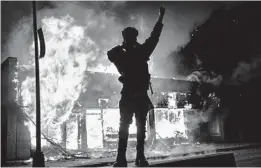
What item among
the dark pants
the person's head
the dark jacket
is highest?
the person's head

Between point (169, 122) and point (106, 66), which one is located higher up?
point (106, 66)

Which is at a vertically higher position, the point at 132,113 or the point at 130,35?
the point at 130,35

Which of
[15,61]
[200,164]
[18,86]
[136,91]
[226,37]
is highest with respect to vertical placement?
[226,37]

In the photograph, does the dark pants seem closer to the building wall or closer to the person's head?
the person's head

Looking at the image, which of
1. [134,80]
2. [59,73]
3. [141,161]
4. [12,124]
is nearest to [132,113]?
[134,80]

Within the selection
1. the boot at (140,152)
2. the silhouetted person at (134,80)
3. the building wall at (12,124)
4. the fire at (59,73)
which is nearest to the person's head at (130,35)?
the silhouetted person at (134,80)

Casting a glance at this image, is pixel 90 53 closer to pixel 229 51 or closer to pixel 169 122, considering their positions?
pixel 169 122

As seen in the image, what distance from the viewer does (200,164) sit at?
443 cm

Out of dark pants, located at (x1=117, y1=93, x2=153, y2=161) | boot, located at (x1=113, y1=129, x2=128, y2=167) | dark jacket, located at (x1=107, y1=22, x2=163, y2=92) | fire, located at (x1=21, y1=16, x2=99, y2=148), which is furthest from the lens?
fire, located at (x1=21, y1=16, x2=99, y2=148)

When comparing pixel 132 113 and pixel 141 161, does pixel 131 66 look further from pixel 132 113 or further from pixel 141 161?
pixel 141 161

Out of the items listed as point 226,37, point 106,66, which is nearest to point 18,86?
point 106,66

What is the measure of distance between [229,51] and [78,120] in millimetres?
14676

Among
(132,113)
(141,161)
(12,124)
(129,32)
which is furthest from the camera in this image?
(12,124)

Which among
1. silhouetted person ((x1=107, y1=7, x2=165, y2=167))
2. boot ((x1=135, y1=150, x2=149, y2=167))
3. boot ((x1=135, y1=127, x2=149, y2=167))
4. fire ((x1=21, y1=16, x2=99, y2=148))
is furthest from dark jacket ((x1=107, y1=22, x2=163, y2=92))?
fire ((x1=21, y1=16, x2=99, y2=148))
